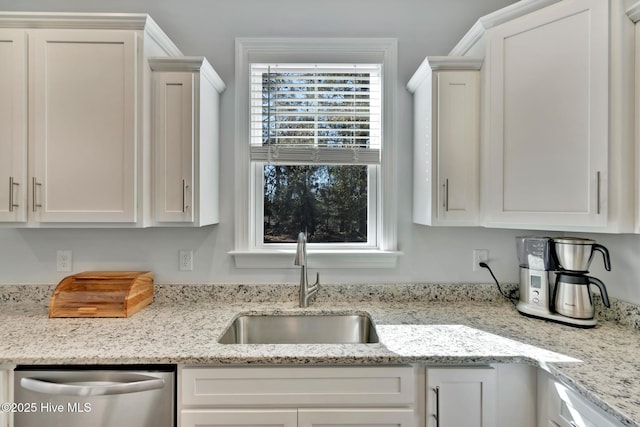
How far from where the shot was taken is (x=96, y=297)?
1.51 m

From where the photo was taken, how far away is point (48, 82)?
1399 millimetres

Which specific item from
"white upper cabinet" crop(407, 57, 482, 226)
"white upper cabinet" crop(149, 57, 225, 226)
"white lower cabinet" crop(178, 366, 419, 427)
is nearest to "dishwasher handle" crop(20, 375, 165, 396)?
"white lower cabinet" crop(178, 366, 419, 427)

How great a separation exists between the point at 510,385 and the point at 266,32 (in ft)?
6.73

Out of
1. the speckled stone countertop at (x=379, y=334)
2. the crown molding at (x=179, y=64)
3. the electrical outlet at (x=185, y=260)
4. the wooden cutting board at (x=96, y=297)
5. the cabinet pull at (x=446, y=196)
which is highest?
the crown molding at (x=179, y=64)

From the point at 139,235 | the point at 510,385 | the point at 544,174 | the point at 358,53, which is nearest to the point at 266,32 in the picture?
the point at 358,53

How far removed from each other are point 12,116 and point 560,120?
2336mm

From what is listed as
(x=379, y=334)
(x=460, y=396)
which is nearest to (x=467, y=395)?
(x=460, y=396)

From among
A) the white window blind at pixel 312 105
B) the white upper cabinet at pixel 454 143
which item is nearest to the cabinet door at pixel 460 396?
the white upper cabinet at pixel 454 143

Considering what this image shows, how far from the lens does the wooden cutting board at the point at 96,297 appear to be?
1.49 m

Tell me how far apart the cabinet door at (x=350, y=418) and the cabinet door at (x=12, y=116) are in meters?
1.54

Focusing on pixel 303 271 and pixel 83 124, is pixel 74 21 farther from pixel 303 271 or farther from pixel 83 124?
pixel 303 271

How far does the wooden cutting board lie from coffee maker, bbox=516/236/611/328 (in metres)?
1.92

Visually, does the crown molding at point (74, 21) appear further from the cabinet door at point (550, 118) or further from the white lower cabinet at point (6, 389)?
the cabinet door at point (550, 118)

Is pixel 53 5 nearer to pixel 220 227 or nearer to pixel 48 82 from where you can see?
pixel 48 82
